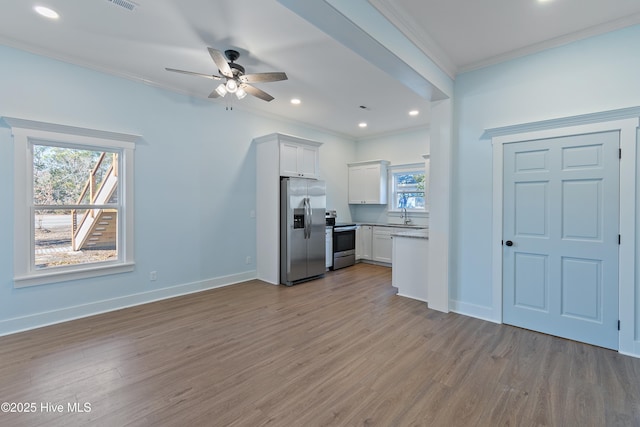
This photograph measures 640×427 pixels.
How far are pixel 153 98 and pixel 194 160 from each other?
1008 millimetres

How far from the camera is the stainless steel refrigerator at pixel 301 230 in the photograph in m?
5.03

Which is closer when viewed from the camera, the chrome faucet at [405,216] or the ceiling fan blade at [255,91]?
the ceiling fan blade at [255,91]

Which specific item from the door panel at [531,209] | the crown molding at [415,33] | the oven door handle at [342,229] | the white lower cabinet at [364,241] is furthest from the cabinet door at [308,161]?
the door panel at [531,209]

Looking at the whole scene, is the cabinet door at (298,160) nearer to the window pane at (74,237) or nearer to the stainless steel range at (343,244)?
the stainless steel range at (343,244)

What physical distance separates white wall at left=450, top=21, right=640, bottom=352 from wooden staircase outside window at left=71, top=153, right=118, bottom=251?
459 centimetres

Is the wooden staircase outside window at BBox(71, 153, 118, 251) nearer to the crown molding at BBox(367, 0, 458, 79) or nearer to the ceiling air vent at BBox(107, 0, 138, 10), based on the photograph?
the ceiling air vent at BBox(107, 0, 138, 10)

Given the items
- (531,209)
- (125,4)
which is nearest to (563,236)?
(531,209)

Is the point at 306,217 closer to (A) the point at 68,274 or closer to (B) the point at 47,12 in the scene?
(A) the point at 68,274

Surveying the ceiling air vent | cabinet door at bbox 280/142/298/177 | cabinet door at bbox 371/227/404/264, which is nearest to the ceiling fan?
the ceiling air vent

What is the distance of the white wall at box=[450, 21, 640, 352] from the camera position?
282cm

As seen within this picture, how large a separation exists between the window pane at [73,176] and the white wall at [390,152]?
5.34m

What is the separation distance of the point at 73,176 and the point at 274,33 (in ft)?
9.99

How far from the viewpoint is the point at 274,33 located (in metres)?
2.98

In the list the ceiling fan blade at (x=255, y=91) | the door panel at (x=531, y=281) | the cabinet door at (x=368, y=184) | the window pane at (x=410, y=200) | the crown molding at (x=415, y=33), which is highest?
the crown molding at (x=415, y=33)
